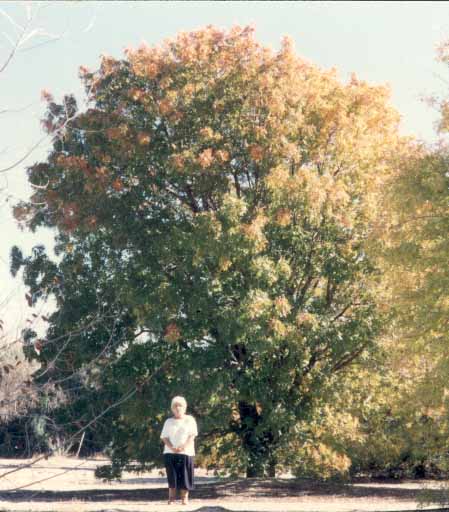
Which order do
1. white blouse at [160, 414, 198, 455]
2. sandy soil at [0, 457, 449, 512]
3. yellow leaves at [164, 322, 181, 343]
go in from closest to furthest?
white blouse at [160, 414, 198, 455]
sandy soil at [0, 457, 449, 512]
yellow leaves at [164, 322, 181, 343]

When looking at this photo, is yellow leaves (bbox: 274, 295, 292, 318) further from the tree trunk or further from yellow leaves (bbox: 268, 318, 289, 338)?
the tree trunk

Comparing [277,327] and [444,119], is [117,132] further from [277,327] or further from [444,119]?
[444,119]

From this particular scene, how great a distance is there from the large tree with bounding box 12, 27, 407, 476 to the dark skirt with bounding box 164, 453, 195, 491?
5544mm

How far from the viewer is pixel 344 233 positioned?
1981 centimetres

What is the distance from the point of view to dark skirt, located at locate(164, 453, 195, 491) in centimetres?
1242

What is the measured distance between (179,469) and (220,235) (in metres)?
6.76

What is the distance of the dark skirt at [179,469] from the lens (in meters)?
12.4

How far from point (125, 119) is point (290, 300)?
6.17m

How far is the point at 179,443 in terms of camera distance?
1228 centimetres

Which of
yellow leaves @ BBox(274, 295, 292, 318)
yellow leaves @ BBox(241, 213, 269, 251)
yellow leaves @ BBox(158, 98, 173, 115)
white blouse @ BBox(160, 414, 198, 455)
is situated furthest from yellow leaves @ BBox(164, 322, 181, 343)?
white blouse @ BBox(160, 414, 198, 455)

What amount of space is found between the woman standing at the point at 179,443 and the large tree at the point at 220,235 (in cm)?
557

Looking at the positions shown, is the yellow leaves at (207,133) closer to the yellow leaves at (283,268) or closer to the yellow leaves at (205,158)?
the yellow leaves at (205,158)

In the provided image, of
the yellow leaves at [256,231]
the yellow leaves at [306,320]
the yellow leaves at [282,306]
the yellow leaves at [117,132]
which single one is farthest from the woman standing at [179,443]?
the yellow leaves at [117,132]

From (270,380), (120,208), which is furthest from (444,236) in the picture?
(120,208)
